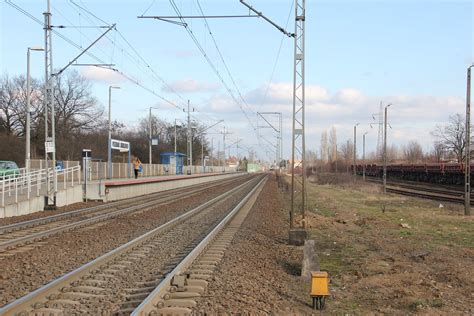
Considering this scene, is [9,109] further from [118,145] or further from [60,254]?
[60,254]

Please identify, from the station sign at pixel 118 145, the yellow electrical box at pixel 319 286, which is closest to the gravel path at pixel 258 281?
the yellow electrical box at pixel 319 286

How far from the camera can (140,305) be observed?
21.3 ft

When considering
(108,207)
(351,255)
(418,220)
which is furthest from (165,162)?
(351,255)

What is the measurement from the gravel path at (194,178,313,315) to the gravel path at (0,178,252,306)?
305 cm

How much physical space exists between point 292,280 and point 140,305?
3.46m

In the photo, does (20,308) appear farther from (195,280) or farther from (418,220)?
(418,220)

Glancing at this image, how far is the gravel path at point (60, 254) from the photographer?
8336mm

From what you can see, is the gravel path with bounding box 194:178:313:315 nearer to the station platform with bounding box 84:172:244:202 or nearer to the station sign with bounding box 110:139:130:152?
the station platform with bounding box 84:172:244:202

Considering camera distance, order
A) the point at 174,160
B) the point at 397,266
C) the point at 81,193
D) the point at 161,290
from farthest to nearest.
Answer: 1. the point at 174,160
2. the point at 81,193
3. the point at 397,266
4. the point at 161,290

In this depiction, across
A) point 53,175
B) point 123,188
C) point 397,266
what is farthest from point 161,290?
point 123,188

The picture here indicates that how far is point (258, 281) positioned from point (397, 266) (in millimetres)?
3357

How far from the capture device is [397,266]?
33.2ft

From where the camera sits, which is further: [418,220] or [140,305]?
[418,220]

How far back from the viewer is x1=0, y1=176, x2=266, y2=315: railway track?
6.74 m
